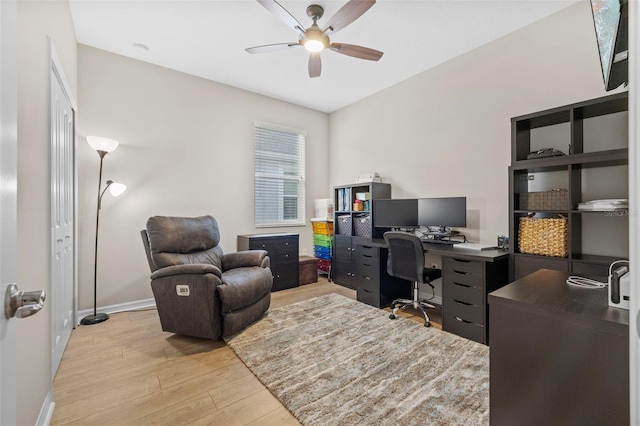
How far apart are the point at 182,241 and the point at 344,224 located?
7.77 ft

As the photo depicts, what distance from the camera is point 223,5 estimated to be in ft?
8.21

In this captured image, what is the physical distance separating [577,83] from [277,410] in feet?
11.4

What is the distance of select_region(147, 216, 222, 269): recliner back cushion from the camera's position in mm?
2727

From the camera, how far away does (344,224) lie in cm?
446

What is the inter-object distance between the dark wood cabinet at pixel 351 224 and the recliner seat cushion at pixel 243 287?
1.52 metres

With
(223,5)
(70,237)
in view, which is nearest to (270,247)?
(70,237)

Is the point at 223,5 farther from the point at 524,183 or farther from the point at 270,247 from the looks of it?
the point at 524,183

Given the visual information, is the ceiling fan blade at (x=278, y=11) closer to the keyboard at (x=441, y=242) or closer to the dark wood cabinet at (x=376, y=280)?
the dark wood cabinet at (x=376, y=280)

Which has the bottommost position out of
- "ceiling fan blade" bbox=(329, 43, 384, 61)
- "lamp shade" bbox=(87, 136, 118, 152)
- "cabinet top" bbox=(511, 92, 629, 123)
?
"lamp shade" bbox=(87, 136, 118, 152)

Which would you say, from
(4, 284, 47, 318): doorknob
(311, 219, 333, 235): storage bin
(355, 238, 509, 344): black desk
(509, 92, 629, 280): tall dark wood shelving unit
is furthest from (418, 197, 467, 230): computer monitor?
(4, 284, 47, 318): doorknob

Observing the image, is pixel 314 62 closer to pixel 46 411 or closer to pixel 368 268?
pixel 368 268

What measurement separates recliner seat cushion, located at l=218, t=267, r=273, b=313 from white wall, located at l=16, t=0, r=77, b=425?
1.12m

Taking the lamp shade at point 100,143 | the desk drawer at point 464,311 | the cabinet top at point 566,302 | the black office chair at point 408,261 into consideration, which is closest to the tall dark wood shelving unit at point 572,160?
the desk drawer at point 464,311

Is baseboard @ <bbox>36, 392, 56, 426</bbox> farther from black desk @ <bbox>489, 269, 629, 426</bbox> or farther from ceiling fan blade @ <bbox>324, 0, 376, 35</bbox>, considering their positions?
ceiling fan blade @ <bbox>324, 0, 376, 35</bbox>
